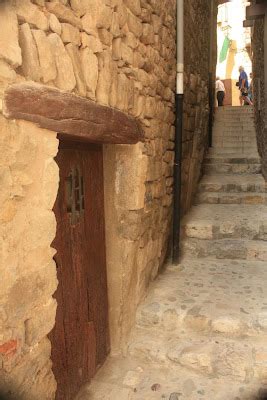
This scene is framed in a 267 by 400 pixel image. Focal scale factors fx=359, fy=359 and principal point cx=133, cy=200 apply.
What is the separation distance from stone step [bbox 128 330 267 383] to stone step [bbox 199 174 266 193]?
2.93 metres

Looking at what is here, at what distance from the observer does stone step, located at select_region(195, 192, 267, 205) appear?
504 centimetres

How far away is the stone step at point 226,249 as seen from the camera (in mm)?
3863

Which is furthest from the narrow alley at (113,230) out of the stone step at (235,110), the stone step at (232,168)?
the stone step at (235,110)

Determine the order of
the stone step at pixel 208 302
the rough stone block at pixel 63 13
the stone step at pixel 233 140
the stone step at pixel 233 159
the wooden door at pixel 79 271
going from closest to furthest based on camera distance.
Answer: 1. the rough stone block at pixel 63 13
2. the wooden door at pixel 79 271
3. the stone step at pixel 208 302
4. the stone step at pixel 233 159
5. the stone step at pixel 233 140

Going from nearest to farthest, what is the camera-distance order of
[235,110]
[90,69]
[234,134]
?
[90,69] → [234,134] → [235,110]

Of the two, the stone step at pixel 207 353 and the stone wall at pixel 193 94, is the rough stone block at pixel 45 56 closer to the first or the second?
the stone step at pixel 207 353

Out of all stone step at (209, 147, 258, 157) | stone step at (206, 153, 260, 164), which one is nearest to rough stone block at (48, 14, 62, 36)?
stone step at (206, 153, 260, 164)

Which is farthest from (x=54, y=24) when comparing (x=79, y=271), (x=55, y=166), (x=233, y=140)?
(x=233, y=140)

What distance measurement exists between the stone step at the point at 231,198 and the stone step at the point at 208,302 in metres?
1.57

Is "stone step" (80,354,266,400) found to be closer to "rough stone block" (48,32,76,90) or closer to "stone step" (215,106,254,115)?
"rough stone block" (48,32,76,90)

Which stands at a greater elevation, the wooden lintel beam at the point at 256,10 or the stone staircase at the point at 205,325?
the wooden lintel beam at the point at 256,10

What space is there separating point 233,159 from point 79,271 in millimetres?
4538

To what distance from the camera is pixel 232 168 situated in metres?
6.00

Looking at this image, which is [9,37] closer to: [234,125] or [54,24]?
[54,24]
